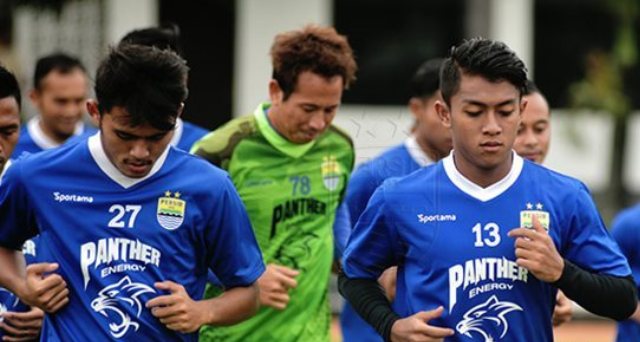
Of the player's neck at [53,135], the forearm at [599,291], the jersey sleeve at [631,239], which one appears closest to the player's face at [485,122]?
the forearm at [599,291]

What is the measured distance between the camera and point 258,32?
15.9m

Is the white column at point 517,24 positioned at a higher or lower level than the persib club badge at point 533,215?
lower

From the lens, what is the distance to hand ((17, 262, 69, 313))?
4855 mm

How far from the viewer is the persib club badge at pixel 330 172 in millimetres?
6742

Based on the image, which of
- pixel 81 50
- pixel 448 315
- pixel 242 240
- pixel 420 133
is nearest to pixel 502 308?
pixel 448 315

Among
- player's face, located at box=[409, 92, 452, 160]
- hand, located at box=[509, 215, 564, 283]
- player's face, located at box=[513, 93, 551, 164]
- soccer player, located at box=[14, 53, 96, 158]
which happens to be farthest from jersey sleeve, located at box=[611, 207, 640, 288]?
soccer player, located at box=[14, 53, 96, 158]

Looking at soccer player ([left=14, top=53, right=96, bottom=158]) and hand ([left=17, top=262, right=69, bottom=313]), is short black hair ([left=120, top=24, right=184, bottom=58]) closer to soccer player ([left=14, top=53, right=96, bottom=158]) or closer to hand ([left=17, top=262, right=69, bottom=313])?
soccer player ([left=14, top=53, right=96, bottom=158])

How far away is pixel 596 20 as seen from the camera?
17.3 meters

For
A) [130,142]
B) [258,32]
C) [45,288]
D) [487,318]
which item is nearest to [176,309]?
[45,288]

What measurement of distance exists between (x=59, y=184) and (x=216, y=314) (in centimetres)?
69

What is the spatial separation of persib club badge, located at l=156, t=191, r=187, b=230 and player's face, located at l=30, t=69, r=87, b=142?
2.93 metres

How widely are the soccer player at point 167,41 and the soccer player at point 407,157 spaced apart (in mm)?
837

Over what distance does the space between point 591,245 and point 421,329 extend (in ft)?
2.03

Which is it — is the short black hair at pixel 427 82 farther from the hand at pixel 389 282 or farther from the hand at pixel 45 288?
the hand at pixel 45 288
